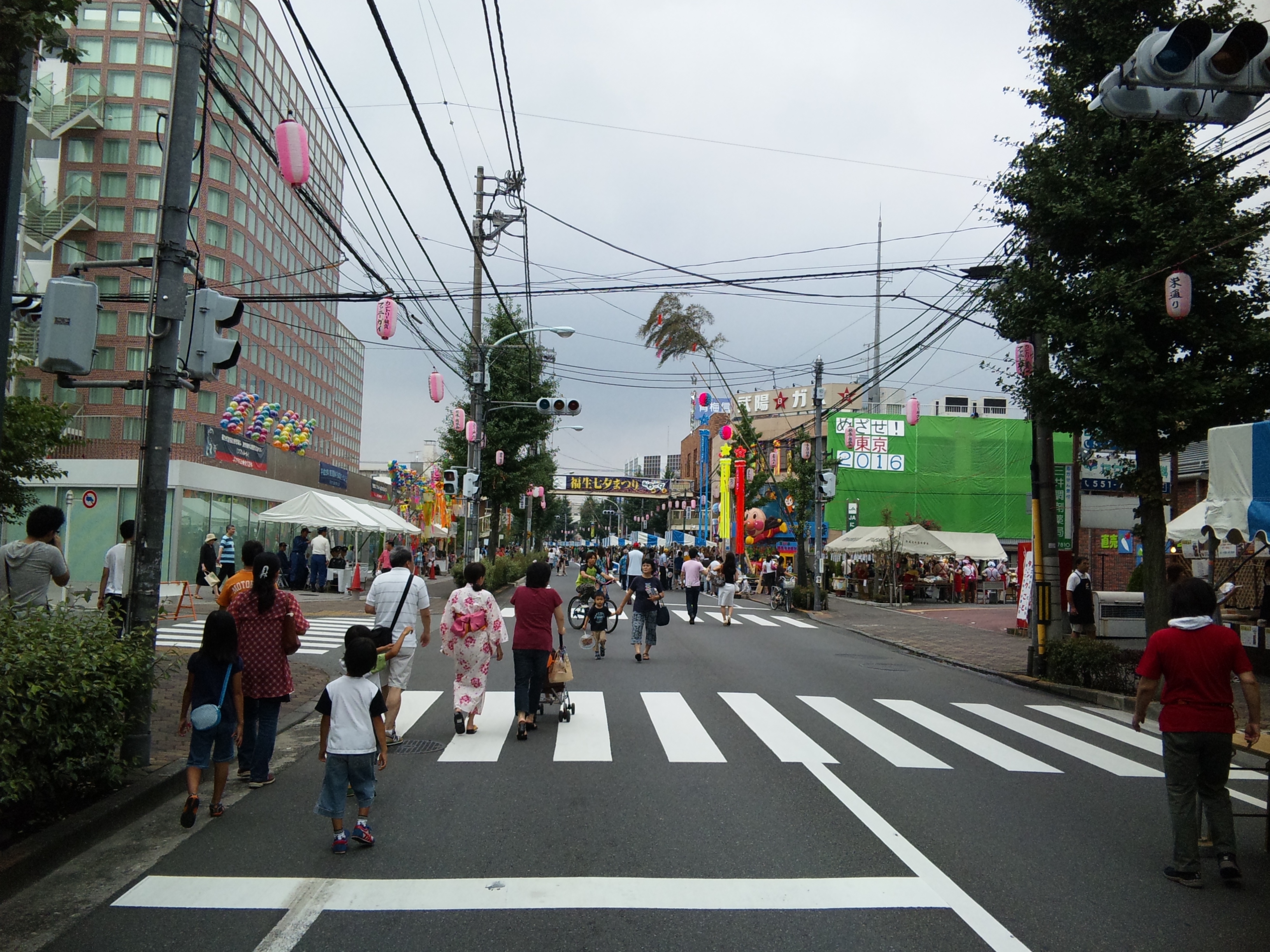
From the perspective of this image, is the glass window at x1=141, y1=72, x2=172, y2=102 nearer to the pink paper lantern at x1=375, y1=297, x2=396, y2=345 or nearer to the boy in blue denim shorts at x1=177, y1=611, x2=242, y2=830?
the pink paper lantern at x1=375, y1=297, x2=396, y2=345

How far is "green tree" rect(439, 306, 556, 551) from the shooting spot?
127 feet

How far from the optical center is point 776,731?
9609mm

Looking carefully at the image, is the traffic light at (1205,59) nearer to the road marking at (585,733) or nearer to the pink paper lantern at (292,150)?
the road marking at (585,733)

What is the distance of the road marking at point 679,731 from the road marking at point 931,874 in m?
1.16

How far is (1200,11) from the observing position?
12781mm

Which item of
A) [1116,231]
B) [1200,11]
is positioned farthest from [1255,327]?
[1200,11]

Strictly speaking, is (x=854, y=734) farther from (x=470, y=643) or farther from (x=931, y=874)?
(x=931, y=874)

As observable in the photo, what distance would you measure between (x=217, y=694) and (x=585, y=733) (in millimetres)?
3888

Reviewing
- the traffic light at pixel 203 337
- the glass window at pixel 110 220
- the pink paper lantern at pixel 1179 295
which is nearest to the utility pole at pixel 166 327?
the traffic light at pixel 203 337

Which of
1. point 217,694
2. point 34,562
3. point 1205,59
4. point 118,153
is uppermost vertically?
point 118,153

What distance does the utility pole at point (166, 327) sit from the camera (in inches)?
285

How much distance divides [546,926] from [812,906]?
1338 millimetres

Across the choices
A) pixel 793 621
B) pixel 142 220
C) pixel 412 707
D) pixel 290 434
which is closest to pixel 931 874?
pixel 412 707

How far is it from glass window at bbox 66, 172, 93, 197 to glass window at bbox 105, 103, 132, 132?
2.51 meters
